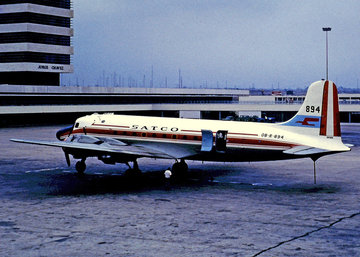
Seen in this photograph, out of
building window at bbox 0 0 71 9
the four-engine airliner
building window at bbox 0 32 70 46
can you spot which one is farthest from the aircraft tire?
building window at bbox 0 0 71 9

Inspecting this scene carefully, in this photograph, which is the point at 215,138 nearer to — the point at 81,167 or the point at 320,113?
the point at 320,113

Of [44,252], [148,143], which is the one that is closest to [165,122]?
[148,143]

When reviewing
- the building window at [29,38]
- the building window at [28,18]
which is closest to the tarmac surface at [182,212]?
the building window at [29,38]

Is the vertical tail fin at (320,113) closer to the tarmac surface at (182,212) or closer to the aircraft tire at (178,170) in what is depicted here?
the tarmac surface at (182,212)

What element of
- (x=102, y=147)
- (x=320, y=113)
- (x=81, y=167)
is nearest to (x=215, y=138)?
(x=320, y=113)

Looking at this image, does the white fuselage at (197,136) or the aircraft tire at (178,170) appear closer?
the white fuselage at (197,136)

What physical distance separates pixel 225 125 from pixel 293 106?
77495 mm

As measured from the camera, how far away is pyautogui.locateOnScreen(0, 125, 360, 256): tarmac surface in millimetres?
19297

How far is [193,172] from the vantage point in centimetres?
3884

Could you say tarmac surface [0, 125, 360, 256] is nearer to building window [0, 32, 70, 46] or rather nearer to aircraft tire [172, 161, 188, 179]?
aircraft tire [172, 161, 188, 179]

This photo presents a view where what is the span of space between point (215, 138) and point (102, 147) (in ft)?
23.7

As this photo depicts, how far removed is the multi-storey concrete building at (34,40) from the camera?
118 metres

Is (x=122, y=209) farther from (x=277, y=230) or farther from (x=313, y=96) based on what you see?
(x=313, y=96)

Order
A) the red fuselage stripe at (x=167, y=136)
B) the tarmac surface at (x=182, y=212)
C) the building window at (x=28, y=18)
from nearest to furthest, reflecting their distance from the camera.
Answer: the tarmac surface at (x=182, y=212)
the red fuselage stripe at (x=167, y=136)
the building window at (x=28, y=18)
